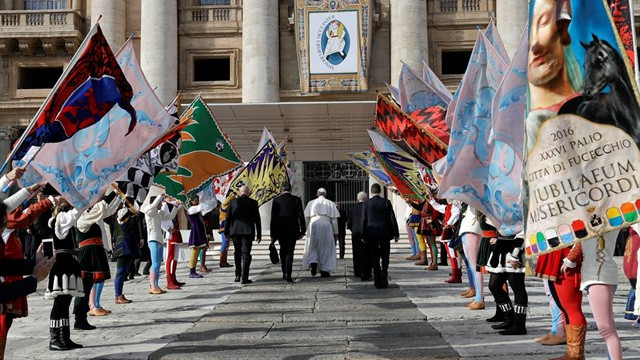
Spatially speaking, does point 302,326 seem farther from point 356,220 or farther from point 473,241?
point 356,220

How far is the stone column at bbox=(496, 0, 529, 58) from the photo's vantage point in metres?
28.6

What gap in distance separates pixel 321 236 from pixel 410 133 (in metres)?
4.55

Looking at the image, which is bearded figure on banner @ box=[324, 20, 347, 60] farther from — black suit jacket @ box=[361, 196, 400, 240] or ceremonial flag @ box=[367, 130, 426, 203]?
black suit jacket @ box=[361, 196, 400, 240]

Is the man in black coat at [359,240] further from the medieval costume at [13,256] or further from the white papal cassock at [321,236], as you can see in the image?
the medieval costume at [13,256]

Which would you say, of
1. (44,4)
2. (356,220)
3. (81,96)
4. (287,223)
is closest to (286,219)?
(287,223)

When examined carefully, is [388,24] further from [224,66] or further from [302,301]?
[302,301]

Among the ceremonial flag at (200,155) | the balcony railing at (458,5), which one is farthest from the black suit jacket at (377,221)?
the balcony railing at (458,5)

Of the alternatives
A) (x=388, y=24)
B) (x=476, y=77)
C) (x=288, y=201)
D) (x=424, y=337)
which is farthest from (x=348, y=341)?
(x=388, y=24)

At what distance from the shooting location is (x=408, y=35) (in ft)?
93.9

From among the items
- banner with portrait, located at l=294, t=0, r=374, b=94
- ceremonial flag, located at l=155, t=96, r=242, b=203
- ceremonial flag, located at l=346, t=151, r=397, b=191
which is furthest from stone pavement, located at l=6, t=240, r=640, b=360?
banner with portrait, located at l=294, t=0, r=374, b=94

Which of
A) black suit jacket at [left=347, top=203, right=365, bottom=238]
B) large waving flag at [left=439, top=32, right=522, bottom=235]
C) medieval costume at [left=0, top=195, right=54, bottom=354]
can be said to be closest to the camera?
medieval costume at [left=0, top=195, right=54, bottom=354]

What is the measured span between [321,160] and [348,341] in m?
21.7

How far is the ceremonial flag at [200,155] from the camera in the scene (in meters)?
10.8

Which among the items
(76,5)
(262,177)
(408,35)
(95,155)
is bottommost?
(95,155)
